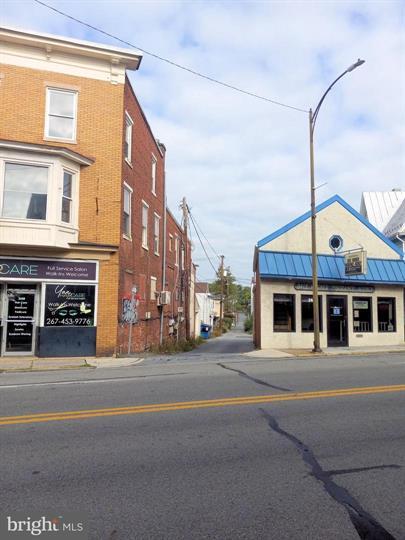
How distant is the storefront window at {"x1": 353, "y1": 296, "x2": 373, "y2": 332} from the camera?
21.3 m

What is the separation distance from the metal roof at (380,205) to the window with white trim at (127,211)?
18.5 m

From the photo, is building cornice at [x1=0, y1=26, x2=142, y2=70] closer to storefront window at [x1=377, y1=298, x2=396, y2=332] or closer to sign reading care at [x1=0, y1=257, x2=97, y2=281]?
sign reading care at [x1=0, y1=257, x2=97, y2=281]

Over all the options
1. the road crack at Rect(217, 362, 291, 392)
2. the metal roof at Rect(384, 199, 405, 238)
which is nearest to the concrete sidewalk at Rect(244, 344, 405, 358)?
the road crack at Rect(217, 362, 291, 392)

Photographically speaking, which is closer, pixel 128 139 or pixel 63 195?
pixel 63 195

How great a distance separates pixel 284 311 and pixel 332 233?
14.3ft

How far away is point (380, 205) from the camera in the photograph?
32.2m

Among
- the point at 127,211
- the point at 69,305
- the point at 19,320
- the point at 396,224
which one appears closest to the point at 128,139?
the point at 127,211

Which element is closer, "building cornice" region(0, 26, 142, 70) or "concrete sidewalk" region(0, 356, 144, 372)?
"concrete sidewalk" region(0, 356, 144, 372)

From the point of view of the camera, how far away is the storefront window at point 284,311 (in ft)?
66.8

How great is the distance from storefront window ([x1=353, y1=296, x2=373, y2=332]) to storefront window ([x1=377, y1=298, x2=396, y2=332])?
0.52 metres

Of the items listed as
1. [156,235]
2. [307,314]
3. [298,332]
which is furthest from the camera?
[156,235]

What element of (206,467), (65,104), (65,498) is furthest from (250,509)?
(65,104)

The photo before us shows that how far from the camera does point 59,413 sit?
709 cm

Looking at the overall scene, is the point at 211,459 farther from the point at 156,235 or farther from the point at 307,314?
the point at 156,235
